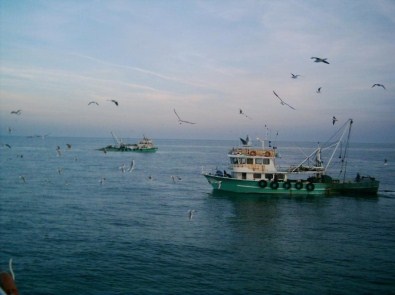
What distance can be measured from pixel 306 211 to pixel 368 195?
17.4 meters

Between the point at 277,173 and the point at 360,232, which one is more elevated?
the point at 277,173

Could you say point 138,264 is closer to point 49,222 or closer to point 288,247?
point 288,247

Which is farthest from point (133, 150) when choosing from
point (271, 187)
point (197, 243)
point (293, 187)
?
point (197, 243)

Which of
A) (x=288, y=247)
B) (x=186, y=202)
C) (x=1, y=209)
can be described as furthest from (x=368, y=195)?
(x=1, y=209)

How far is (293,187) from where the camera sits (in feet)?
176

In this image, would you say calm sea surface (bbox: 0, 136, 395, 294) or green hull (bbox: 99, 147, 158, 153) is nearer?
calm sea surface (bbox: 0, 136, 395, 294)

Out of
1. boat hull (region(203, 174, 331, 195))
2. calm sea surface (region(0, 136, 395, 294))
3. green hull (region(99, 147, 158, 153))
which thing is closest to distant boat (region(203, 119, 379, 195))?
boat hull (region(203, 174, 331, 195))

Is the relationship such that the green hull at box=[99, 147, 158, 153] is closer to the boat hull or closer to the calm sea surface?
the calm sea surface

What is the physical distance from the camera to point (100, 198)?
5006 cm

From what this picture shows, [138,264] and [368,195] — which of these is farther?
[368,195]

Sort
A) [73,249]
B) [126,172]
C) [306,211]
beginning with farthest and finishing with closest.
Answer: [126,172] < [306,211] < [73,249]

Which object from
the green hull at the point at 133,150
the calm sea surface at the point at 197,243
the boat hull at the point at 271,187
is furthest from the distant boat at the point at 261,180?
the green hull at the point at 133,150

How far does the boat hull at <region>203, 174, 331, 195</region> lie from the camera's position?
52750mm

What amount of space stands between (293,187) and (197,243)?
27.5m
